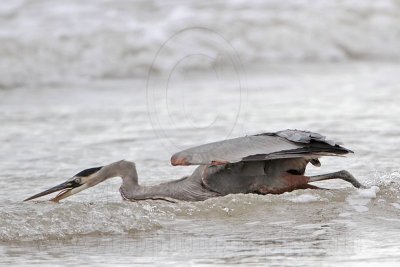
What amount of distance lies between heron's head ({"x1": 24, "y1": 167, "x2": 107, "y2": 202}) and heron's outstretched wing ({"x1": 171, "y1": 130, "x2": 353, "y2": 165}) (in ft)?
2.59

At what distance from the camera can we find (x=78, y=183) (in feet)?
24.1

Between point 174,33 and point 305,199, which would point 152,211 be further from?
point 174,33

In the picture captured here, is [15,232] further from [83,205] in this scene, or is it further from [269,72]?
[269,72]

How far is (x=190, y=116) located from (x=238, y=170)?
372 centimetres

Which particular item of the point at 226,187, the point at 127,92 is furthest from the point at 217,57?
the point at 226,187

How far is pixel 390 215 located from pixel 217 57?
794cm

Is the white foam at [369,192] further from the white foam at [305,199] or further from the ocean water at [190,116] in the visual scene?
the white foam at [305,199]

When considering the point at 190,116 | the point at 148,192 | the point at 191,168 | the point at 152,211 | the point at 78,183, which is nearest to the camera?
the point at 152,211

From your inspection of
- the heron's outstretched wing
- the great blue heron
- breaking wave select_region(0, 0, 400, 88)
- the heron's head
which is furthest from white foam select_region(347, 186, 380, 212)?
breaking wave select_region(0, 0, 400, 88)

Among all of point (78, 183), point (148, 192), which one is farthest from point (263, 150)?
point (78, 183)

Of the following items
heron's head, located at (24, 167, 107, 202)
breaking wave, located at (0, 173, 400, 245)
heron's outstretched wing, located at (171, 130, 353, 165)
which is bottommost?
breaking wave, located at (0, 173, 400, 245)

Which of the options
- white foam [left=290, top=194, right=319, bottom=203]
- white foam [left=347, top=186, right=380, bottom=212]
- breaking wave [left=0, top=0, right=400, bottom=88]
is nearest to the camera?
white foam [left=347, top=186, right=380, bottom=212]

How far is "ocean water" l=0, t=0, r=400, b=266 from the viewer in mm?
6172

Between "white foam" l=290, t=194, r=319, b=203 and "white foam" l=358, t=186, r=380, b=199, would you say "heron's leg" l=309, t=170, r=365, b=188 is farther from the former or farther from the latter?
"white foam" l=290, t=194, r=319, b=203
